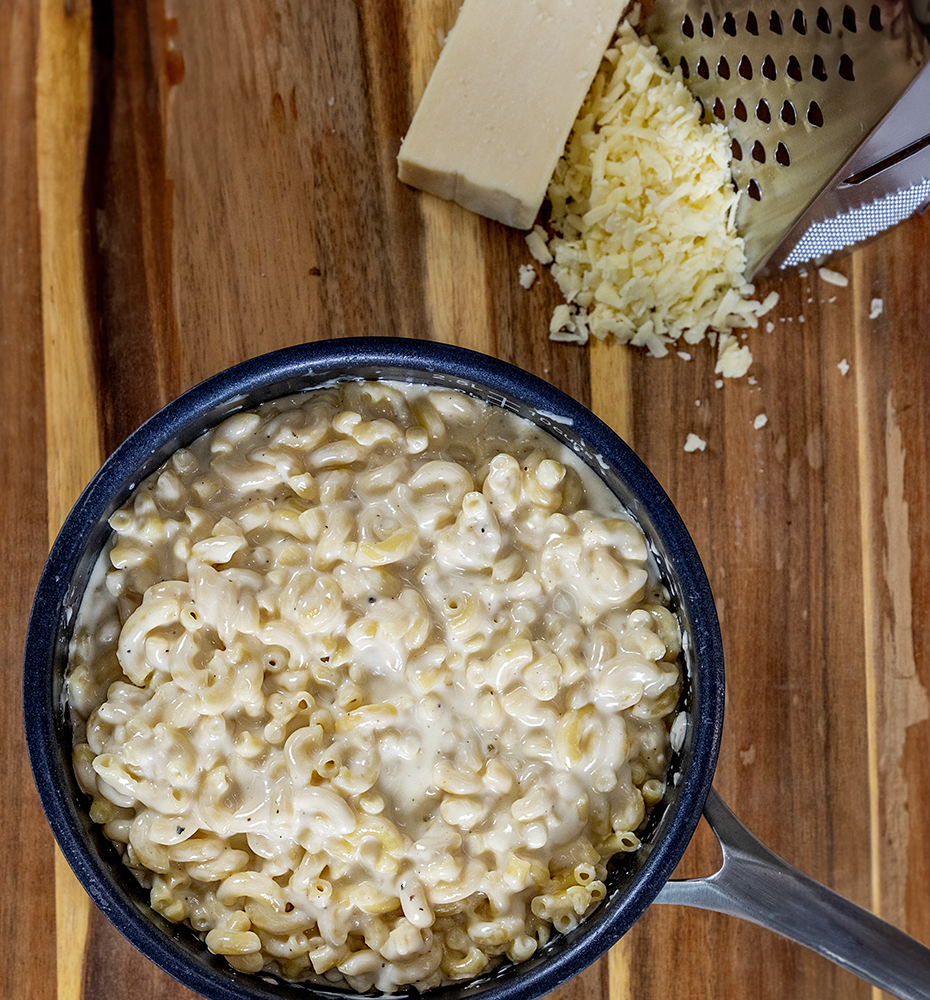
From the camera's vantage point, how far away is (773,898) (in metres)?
1.14

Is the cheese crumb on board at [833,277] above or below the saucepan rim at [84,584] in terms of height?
above

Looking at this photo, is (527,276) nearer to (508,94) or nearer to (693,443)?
(508,94)

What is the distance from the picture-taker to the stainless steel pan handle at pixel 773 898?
3.73 ft

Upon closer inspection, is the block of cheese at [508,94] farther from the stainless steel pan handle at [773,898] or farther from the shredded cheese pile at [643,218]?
the stainless steel pan handle at [773,898]

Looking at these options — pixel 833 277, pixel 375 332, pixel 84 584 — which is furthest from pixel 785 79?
pixel 84 584

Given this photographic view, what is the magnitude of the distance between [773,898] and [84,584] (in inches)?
37.2

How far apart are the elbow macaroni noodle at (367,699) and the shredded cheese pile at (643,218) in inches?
16.0

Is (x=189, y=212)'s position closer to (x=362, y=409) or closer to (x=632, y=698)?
(x=362, y=409)

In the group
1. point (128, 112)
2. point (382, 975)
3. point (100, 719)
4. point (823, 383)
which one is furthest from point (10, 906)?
point (823, 383)

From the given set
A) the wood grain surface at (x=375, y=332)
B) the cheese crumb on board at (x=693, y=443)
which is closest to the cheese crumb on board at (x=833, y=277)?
the wood grain surface at (x=375, y=332)

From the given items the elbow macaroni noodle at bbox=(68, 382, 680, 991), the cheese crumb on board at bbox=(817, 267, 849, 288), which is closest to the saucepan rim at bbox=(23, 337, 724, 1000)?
the elbow macaroni noodle at bbox=(68, 382, 680, 991)

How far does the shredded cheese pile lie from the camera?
1.36 metres

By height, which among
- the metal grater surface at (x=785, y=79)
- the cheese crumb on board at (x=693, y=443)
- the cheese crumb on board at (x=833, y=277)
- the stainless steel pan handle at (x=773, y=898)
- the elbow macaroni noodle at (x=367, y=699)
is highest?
the metal grater surface at (x=785, y=79)

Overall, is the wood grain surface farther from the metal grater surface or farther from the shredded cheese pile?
the metal grater surface
